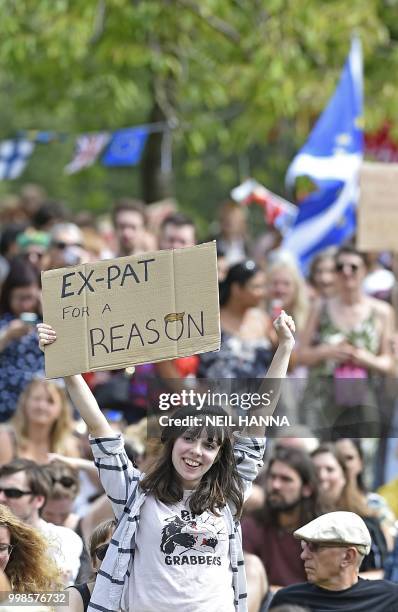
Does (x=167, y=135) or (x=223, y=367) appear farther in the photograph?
(x=167, y=135)

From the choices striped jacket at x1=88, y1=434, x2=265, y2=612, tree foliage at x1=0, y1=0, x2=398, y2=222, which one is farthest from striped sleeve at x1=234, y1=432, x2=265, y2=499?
tree foliage at x1=0, y1=0, x2=398, y2=222

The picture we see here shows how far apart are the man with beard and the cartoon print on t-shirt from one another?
5.22 ft

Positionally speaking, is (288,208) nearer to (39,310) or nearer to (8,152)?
(8,152)

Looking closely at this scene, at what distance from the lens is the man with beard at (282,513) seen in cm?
674

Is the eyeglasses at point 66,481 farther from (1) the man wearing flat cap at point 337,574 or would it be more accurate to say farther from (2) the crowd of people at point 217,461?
(1) the man wearing flat cap at point 337,574

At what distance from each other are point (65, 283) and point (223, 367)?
3.04 meters

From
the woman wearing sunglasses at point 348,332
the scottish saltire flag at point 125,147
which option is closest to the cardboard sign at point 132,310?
the woman wearing sunglasses at point 348,332

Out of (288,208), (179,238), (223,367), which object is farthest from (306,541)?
(288,208)

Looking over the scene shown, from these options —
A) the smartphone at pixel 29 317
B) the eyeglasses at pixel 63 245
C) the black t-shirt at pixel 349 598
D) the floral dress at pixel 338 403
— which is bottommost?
the black t-shirt at pixel 349 598

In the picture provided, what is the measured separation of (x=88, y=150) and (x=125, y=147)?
391mm

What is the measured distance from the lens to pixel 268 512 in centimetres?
704

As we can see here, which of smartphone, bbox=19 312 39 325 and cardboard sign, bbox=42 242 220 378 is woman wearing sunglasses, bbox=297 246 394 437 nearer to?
smartphone, bbox=19 312 39 325

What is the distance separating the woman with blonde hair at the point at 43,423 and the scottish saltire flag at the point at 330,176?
3.76m

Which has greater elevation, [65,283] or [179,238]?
[179,238]
